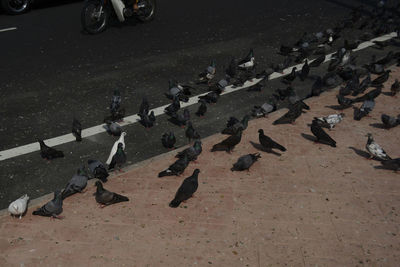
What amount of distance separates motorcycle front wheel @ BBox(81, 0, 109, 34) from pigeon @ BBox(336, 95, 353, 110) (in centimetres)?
838

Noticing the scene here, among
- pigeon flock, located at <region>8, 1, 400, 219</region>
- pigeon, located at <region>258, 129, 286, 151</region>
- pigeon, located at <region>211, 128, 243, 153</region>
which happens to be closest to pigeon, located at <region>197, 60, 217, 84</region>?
pigeon flock, located at <region>8, 1, 400, 219</region>

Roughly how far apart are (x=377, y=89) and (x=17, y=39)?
11063 millimetres

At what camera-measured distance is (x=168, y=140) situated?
8617mm

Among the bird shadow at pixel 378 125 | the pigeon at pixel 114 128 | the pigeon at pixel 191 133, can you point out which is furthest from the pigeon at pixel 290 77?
the pigeon at pixel 114 128

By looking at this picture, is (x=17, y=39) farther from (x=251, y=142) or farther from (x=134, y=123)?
(x=251, y=142)

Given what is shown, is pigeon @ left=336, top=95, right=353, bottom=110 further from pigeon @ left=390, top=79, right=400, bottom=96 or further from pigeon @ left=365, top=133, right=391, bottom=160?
pigeon @ left=365, top=133, right=391, bottom=160

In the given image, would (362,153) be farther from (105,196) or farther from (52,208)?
(52,208)

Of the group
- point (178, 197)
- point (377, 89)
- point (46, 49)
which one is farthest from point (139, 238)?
point (46, 49)

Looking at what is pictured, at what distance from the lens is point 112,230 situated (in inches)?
→ 257

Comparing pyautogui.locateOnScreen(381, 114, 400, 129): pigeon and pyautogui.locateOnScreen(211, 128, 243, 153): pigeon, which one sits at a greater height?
pyautogui.locateOnScreen(211, 128, 243, 153): pigeon

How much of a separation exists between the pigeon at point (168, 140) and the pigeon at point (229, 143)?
2.66 ft

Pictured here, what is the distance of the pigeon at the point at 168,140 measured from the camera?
8594mm

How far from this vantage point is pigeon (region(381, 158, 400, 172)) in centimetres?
791

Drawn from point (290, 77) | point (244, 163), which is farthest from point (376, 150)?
point (290, 77)
